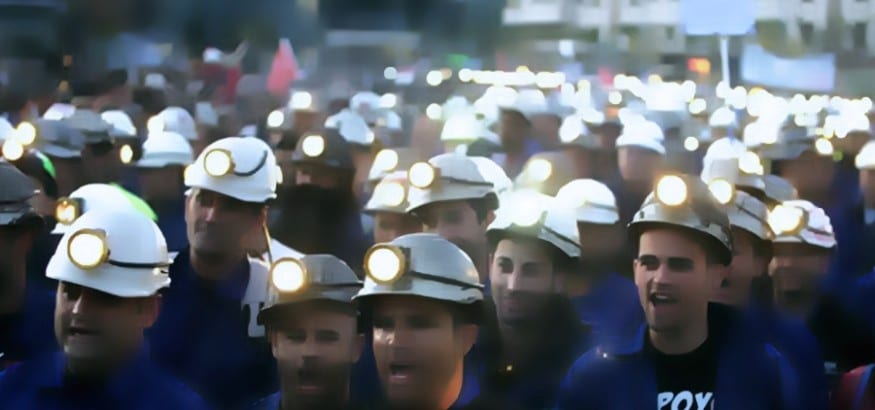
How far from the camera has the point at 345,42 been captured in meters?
25.2

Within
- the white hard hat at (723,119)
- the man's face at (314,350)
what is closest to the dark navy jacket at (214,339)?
the man's face at (314,350)

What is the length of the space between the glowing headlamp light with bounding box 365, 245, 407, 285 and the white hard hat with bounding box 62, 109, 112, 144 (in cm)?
459

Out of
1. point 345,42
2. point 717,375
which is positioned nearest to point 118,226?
point 717,375

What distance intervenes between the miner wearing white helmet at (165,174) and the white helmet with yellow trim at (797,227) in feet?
10.6

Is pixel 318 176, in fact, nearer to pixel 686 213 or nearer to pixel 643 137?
pixel 643 137

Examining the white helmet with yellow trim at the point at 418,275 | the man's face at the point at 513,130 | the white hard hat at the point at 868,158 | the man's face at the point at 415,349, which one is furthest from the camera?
the man's face at the point at 513,130

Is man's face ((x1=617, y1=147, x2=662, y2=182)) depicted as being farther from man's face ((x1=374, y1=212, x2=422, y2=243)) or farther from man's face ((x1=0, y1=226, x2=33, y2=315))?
man's face ((x1=0, y1=226, x2=33, y2=315))

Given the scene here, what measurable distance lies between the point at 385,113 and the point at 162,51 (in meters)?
7.60

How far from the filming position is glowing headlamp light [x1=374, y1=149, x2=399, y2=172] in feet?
30.1

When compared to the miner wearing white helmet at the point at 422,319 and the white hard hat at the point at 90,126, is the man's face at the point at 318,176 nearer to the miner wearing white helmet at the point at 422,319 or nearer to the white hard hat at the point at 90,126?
the white hard hat at the point at 90,126

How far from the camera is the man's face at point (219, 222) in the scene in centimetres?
631

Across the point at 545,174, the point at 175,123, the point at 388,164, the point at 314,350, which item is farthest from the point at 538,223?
the point at 175,123

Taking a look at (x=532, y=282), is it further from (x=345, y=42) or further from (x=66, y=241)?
(x=345, y=42)

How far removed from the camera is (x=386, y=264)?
5023mm
